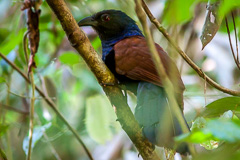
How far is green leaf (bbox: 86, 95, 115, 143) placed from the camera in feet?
11.1

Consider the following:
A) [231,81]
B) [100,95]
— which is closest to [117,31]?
[100,95]

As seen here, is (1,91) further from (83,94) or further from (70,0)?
(83,94)

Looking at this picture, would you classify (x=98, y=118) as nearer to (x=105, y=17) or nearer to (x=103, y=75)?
(x=105, y=17)

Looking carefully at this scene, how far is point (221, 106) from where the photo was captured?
5.85ft

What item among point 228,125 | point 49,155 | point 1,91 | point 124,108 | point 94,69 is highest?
point 1,91

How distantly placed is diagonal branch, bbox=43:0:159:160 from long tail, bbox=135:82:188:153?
53 millimetres

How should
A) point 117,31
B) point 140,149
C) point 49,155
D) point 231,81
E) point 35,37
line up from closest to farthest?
point 140,149 < point 35,37 < point 117,31 < point 231,81 < point 49,155

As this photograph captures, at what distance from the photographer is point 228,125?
2.82 feet

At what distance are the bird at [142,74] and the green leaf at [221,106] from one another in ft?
0.57

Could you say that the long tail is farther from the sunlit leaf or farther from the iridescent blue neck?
the sunlit leaf

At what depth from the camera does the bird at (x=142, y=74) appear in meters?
1.77

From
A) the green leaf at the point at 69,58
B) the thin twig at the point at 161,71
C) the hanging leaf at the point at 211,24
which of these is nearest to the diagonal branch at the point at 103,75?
the hanging leaf at the point at 211,24

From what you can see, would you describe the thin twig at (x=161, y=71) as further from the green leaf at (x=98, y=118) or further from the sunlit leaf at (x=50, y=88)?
the sunlit leaf at (x=50, y=88)

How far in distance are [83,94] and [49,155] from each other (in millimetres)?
881
